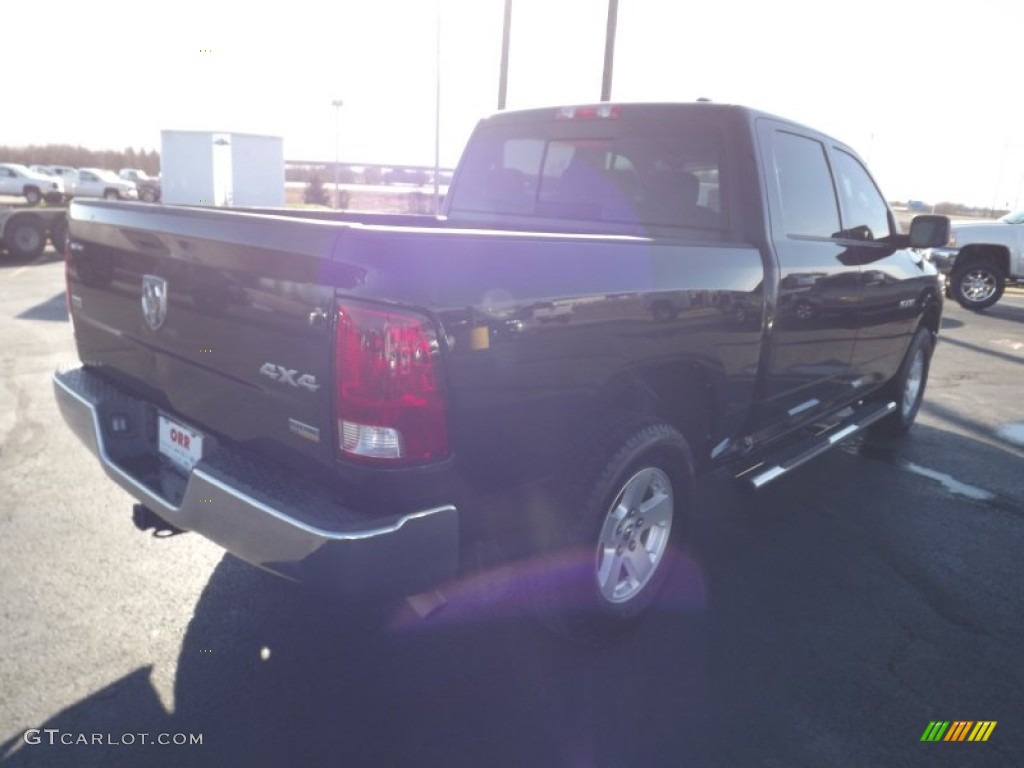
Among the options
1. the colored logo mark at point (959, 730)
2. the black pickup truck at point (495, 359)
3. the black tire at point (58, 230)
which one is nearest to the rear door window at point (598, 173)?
the black pickup truck at point (495, 359)

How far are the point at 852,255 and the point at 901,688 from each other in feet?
7.79

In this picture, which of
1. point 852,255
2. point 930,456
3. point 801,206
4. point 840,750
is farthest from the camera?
point 930,456

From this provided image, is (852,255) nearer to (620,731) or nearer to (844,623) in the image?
(844,623)

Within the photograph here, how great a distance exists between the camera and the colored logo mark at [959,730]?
2667 mm

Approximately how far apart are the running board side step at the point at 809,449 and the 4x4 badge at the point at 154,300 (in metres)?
2.58

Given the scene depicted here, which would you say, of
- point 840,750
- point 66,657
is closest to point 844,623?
point 840,750

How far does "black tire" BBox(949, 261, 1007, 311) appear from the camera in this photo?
14.1 m

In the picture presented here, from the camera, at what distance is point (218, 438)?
2670 millimetres

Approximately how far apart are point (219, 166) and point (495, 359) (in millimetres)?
26308

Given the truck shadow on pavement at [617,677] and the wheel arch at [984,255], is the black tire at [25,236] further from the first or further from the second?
the wheel arch at [984,255]

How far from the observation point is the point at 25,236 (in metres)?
14.1

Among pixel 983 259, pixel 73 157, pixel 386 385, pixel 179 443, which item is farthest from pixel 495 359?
pixel 73 157

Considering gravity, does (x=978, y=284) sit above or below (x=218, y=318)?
below

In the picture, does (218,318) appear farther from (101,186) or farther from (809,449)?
(101,186)
